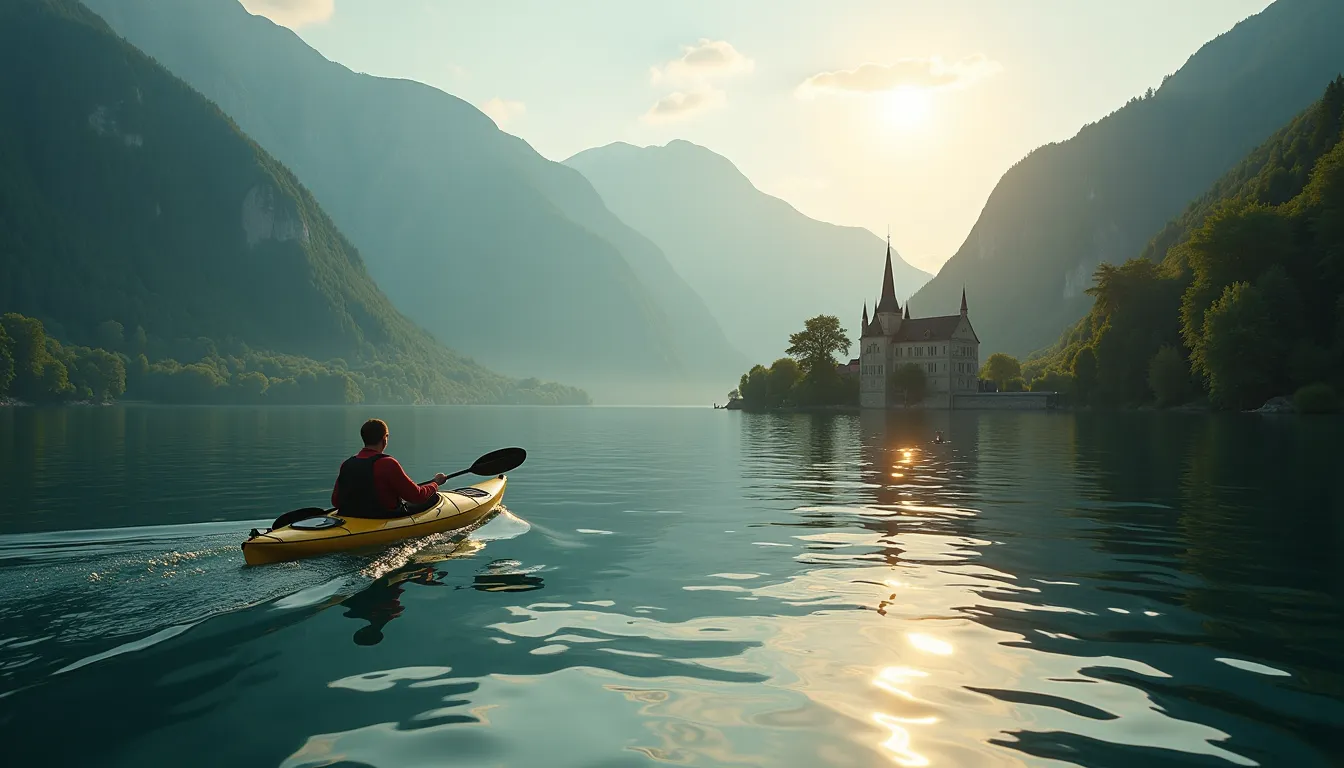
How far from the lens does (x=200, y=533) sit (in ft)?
58.0

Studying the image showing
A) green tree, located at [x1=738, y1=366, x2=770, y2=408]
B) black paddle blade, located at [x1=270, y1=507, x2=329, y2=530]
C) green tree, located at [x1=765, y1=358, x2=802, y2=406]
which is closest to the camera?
black paddle blade, located at [x1=270, y1=507, x2=329, y2=530]

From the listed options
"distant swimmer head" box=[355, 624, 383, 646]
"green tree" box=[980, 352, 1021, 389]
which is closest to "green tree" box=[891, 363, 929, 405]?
"green tree" box=[980, 352, 1021, 389]

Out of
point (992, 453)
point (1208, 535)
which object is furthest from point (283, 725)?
point (992, 453)

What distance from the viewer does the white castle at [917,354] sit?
170 metres

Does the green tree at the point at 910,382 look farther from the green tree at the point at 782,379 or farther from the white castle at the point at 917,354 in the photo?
the green tree at the point at 782,379

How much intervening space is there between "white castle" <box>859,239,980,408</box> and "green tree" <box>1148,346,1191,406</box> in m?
64.1

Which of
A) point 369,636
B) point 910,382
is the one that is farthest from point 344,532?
point 910,382

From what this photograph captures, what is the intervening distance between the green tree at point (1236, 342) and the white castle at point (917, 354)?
81965mm

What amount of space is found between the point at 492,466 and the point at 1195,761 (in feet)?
61.0

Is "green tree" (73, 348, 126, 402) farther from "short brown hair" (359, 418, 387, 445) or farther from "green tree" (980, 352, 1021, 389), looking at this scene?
"short brown hair" (359, 418, 387, 445)

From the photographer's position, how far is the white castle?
170125 millimetres

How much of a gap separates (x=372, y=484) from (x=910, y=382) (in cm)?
15627

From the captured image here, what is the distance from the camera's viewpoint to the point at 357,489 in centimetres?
1575

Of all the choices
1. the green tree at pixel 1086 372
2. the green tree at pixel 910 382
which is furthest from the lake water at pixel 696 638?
the green tree at pixel 910 382
